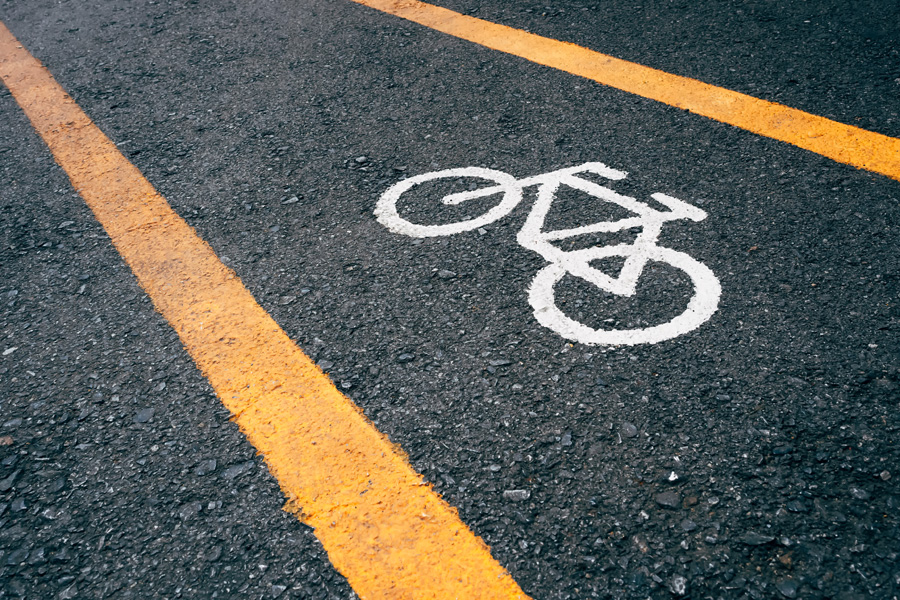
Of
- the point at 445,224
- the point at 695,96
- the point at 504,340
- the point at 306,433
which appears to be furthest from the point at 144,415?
the point at 695,96

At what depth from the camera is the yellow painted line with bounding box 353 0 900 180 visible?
2680mm

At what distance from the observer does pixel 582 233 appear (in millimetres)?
2428

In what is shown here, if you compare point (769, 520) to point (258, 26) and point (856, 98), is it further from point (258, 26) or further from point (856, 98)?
point (258, 26)

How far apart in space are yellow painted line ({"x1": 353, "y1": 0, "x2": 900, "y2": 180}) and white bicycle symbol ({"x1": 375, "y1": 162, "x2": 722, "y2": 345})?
2.29ft

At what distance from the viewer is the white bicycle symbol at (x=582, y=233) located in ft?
6.68

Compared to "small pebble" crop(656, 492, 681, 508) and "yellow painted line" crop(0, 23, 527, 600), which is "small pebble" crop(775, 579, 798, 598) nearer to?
"small pebble" crop(656, 492, 681, 508)

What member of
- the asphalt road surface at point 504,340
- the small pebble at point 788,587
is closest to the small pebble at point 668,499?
the asphalt road surface at point 504,340

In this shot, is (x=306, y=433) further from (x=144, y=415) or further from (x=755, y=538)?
(x=755, y=538)

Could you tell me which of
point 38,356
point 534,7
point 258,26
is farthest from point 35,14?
point 38,356

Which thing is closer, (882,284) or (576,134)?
(882,284)

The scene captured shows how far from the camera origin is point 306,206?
9.00 ft

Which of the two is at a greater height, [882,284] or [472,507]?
[882,284]

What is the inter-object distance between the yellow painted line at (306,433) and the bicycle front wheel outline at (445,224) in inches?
24.8

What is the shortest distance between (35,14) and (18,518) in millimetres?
5166
